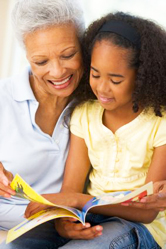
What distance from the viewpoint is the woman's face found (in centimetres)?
170

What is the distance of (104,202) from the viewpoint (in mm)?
1375

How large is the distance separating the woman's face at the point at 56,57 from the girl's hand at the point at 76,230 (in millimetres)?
531

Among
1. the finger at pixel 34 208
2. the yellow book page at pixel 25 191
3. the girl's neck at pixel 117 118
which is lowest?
the finger at pixel 34 208

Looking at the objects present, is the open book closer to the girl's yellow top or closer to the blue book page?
the blue book page

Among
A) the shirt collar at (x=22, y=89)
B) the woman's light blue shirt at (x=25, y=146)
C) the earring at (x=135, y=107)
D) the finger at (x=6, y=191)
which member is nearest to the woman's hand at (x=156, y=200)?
the earring at (x=135, y=107)

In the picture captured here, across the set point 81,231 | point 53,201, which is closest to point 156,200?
point 81,231

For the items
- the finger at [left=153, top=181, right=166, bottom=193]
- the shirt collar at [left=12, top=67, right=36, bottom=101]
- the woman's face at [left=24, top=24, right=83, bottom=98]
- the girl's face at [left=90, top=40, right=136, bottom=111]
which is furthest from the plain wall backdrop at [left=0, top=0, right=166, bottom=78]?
the finger at [left=153, top=181, right=166, bottom=193]

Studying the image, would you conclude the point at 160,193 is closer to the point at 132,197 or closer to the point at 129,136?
the point at 132,197

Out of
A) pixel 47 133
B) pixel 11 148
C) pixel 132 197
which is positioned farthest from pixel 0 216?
pixel 132 197

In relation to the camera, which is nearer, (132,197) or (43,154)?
(132,197)

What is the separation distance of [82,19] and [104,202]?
0.83m

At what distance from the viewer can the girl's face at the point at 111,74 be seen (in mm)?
1541

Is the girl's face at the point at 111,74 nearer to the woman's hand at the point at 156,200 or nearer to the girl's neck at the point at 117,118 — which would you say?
the girl's neck at the point at 117,118

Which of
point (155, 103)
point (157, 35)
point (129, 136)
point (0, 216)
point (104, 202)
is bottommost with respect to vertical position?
point (0, 216)
